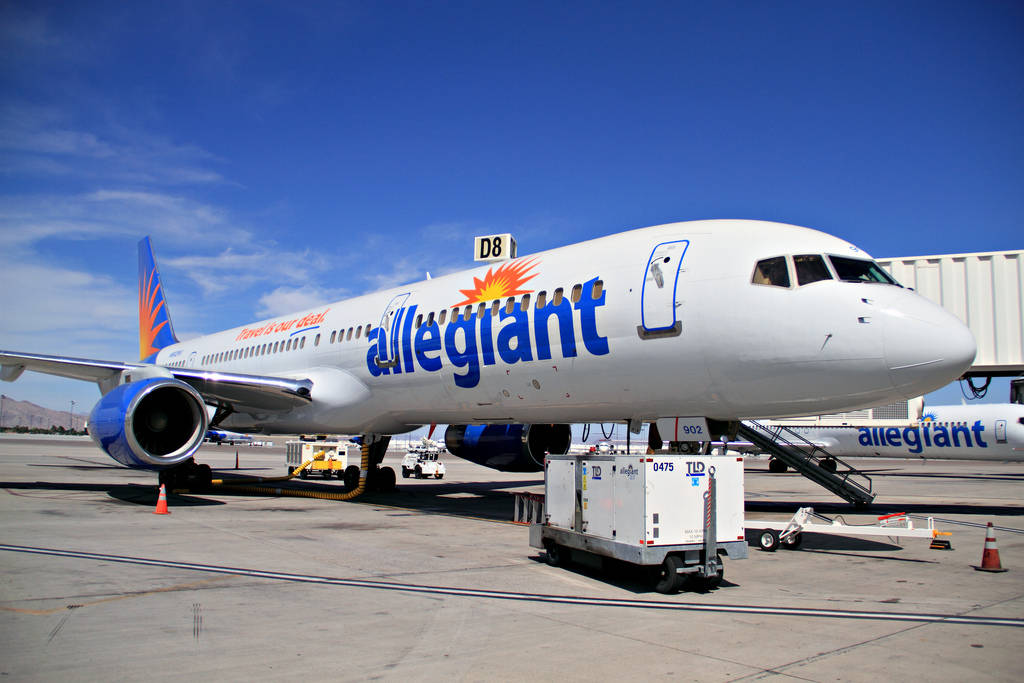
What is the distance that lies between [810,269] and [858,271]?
0.63m

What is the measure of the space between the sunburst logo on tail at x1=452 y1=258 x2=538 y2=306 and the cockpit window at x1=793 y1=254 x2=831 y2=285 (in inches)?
165

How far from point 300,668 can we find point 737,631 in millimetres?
3279

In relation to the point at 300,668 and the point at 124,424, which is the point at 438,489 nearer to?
the point at 124,424

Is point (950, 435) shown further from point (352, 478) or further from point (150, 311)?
point (150, 311)

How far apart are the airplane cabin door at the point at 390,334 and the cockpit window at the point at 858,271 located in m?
8.14

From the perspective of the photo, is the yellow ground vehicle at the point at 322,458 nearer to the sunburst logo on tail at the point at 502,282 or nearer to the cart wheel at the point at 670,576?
the sunburst logo on tail at the point at 502,282

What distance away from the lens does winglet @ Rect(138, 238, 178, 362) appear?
27203mm

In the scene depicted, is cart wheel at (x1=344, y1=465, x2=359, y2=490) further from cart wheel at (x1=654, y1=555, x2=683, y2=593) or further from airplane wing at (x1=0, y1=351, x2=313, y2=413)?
cart wheel at (x1=654, y1=555, x2=683, y2=593)

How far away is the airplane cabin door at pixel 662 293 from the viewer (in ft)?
30.9

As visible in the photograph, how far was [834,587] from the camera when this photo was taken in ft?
24.5

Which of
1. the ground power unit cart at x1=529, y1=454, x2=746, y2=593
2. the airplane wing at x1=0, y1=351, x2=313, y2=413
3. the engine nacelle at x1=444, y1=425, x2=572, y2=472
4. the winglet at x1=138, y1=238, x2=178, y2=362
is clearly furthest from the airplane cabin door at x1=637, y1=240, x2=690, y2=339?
the winglet at x1=138, y1=238, x2=178, y2=362

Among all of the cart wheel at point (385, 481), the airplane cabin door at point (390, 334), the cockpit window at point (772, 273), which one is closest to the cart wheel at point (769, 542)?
the cockpit window at point (772, 273)

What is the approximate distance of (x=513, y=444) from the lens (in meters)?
16.1

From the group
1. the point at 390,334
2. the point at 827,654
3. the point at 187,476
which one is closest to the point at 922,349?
the point at 827,654
